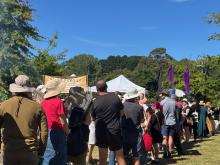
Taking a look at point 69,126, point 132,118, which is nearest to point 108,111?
point 132,118

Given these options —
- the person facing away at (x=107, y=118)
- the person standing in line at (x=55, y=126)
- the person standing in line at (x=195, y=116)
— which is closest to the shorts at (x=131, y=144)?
the person facing away at (x=107, y=118)

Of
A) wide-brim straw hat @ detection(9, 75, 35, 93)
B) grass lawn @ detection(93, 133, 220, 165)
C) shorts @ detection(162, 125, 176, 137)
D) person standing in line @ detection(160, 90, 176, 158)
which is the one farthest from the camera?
shorts @ detection(162, 125, 176, 137)

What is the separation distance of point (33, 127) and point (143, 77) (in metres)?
79.8

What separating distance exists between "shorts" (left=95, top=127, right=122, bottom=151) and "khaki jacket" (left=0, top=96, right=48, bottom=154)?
Answer: 2926mm

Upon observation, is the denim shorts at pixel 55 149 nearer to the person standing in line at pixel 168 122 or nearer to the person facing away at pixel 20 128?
the person facing away at pixel 20 128

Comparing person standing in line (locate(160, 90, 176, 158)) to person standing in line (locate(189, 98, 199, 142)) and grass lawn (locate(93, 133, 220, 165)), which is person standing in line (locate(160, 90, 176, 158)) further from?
person standing in line (locate(189, 98, 199, 142))

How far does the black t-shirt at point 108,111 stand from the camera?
7535 mm

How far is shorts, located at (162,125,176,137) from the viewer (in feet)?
39.6

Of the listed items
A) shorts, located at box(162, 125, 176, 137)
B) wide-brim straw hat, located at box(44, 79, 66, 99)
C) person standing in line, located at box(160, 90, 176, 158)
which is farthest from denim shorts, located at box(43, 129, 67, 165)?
shorts, located at box(162, 125, 176, 137)

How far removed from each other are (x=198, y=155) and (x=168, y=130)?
47.0 inches

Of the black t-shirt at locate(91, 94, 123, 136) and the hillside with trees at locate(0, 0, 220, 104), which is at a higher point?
the hillside with trees at locate(0, 0, 220, 104)

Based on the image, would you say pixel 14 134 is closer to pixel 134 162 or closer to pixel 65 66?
pixel 134 162

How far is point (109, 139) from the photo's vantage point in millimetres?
7605

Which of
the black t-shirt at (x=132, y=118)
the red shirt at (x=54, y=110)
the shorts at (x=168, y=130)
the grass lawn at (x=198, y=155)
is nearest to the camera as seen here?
the red shirt at (x=54, y=110)
